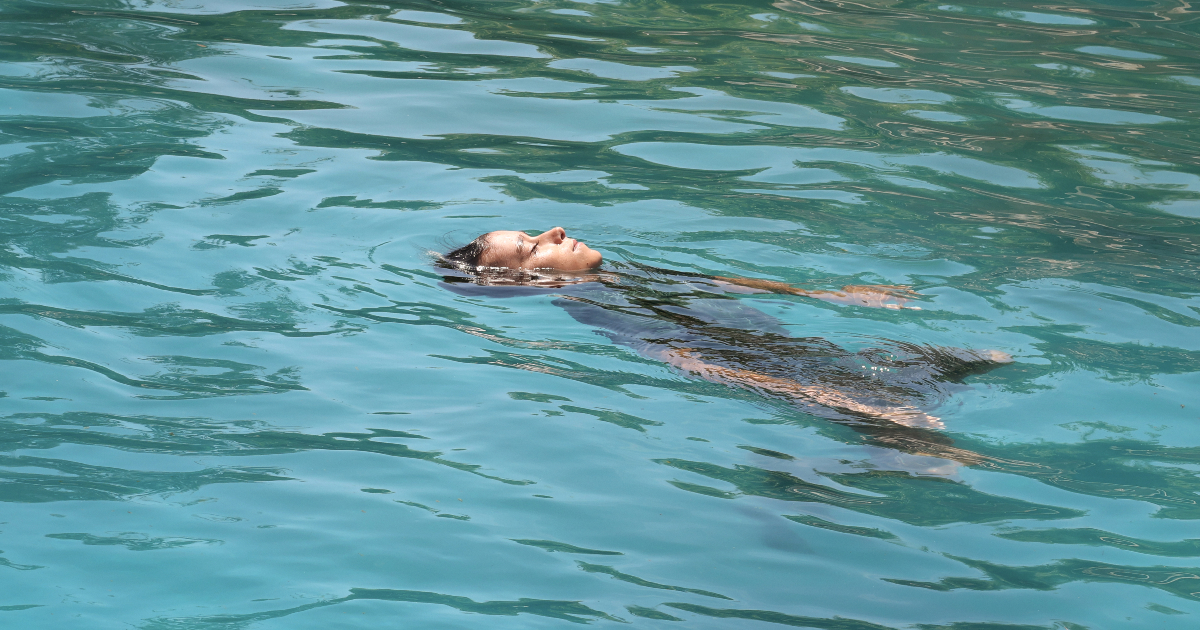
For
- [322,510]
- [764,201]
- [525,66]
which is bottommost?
[322,510]

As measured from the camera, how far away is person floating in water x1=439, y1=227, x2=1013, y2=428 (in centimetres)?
535

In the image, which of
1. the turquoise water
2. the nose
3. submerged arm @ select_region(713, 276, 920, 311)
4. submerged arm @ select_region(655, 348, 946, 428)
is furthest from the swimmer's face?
submerged arm @ select_region(655, 348, 946, 428)

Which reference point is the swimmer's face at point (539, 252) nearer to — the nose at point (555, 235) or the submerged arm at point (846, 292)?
the nose at point (555, 235)

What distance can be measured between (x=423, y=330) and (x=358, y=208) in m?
2.34

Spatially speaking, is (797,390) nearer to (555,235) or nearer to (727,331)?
(727,331)

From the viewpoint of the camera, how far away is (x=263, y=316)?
21.1 feet

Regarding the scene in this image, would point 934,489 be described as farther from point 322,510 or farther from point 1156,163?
point 1156,163

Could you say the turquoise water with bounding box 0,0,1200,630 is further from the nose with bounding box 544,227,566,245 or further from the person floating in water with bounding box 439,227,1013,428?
the nose with bounding box 544,227,566,245

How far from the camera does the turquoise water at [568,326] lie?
4168 mm

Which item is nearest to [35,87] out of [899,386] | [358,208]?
[358,208]

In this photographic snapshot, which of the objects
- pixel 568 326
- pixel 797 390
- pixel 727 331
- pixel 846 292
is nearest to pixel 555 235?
pixel 568 326

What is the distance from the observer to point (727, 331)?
604cm

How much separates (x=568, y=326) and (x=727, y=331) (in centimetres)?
99

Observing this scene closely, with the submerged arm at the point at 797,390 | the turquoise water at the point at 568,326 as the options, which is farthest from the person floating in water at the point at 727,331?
the turquoise water at the point at 568,326
